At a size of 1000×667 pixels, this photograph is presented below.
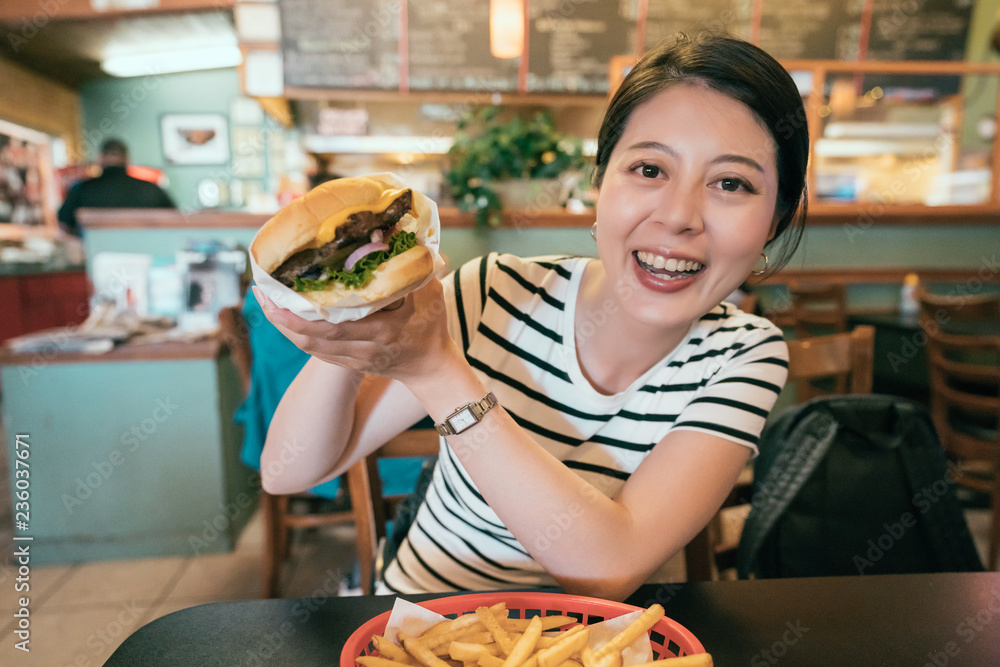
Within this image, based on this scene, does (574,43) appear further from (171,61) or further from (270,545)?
(171,61)

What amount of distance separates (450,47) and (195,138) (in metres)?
5.24

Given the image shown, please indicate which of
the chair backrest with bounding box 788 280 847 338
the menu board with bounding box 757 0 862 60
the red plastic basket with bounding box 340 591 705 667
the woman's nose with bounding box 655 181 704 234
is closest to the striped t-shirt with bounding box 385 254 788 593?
the woman's nose with bounding box 655 181 704 234

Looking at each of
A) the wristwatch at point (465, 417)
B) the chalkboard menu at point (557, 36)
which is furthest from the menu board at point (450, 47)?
the wristwatch at point (465, 417)

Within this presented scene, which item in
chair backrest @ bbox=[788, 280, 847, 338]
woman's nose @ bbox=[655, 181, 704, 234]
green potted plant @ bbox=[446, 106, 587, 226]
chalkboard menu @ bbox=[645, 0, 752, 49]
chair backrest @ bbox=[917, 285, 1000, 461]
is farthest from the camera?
chalkboard menu @ bbox=[645, 0, 752, 49]

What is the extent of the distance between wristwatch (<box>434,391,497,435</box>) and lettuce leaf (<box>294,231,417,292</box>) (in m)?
0.22

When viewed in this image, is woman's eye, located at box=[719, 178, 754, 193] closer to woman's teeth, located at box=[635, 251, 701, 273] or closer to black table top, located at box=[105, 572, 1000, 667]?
woman's teeth, located at box=[635, 251, 701, 273]

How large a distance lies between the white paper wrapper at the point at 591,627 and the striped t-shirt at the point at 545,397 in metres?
0.43

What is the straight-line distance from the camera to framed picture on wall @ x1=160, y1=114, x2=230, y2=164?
776cm

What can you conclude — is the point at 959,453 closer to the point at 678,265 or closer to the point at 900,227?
the point at 900,227

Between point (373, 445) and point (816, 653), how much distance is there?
0.81m

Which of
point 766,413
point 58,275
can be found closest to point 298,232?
point 766,413

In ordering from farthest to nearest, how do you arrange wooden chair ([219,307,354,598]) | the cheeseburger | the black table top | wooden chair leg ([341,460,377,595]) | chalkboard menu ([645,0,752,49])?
chalkboard menu ([645,0,752,49]) → wooden chair ([219,307,354,598]) → wooden chair leg ([341,460,377,595]) → the cheeseburger → the black table top

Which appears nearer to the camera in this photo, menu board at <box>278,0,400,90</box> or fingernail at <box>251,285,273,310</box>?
fingernail at <box>251,285,273,310</box>

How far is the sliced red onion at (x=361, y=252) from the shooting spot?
2.75 feet
